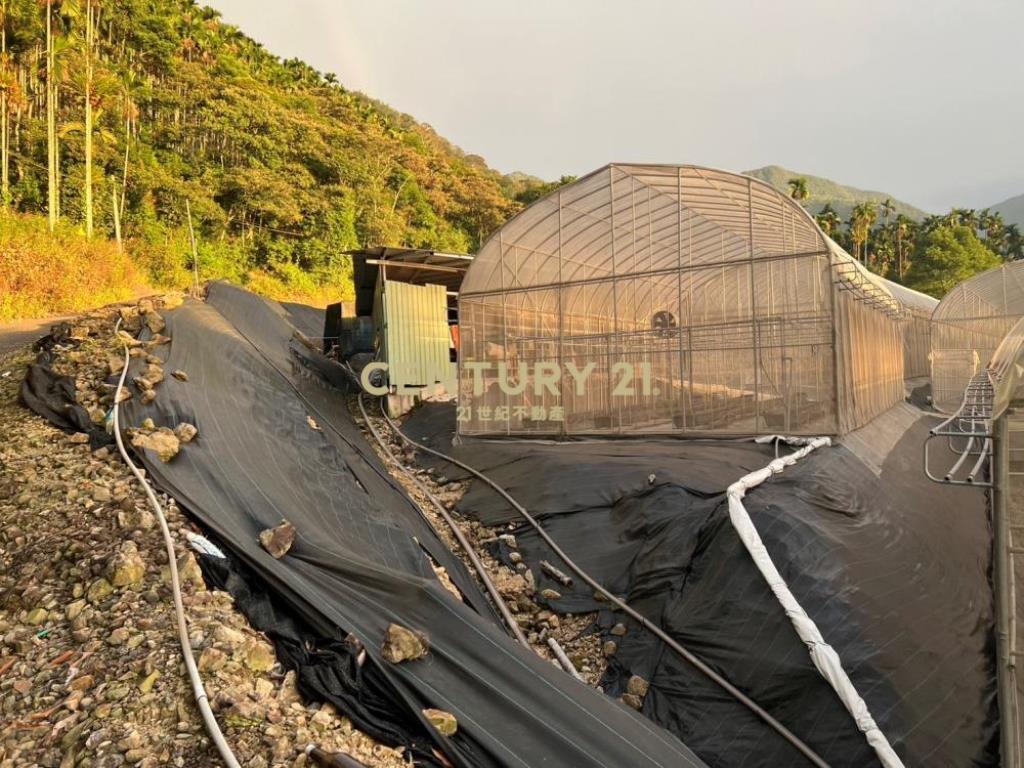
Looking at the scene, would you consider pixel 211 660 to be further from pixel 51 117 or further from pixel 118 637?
pixel 51 117

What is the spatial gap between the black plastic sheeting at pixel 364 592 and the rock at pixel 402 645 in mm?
58

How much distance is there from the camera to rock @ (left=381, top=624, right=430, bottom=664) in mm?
3365

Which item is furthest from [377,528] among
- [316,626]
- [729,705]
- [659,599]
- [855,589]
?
[855,589]

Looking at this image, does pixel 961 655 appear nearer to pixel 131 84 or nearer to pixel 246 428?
pixel 246 428

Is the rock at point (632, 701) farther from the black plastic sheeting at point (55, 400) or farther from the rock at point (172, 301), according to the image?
the rock at point (172, 301)

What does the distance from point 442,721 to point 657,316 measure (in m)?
9.75

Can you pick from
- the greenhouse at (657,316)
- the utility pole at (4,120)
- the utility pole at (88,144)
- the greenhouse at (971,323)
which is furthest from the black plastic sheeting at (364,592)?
the greenhouse at (971,323)

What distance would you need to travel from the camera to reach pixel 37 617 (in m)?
3.46

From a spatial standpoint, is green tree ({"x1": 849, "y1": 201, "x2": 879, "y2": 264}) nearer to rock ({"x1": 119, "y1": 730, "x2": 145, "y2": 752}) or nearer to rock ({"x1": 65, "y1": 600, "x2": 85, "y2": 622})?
rock ({"x1": 65, "y1": 600, "x2": 85, "y2": 622})

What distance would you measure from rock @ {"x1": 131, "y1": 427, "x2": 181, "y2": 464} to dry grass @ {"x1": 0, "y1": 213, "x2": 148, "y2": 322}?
11.4 m

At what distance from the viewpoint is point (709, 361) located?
10727mm

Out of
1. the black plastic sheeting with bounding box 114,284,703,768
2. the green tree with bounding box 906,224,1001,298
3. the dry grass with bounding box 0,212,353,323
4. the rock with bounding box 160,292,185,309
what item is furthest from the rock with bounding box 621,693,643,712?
the green tree with bounding box 906,224,1001,298

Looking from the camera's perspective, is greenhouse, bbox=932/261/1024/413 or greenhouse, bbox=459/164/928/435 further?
greenhouse, bbox=932/261/1024/413

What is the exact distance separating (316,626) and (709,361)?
8.81m
